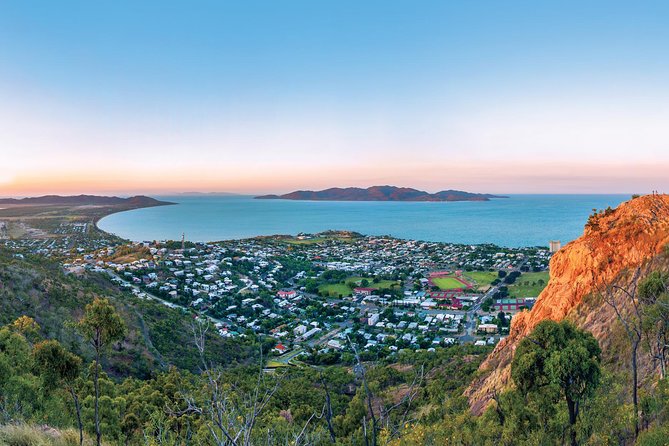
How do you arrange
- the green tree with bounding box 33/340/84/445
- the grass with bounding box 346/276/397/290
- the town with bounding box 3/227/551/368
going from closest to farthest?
the green tree with bounding box 33/340/84/445, the town with bounding box 3/227/551/368, the grass with bounding box 346/276/397/290

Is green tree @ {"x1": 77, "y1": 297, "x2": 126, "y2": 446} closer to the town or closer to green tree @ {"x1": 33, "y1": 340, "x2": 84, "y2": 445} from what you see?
green tree @ {"x1": 33, "y1": 340, "x2": 84, "y2": 445}

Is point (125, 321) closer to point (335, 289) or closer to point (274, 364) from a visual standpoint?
point (274, 364)

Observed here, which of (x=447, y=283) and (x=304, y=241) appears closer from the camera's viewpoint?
(x=447, y=283)

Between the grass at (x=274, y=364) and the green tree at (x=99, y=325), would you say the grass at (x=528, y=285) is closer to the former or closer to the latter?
the grass at (x=274, y=364)

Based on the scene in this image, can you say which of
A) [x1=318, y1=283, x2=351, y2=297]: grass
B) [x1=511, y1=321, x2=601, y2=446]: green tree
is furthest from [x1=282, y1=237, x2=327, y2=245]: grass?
[x1=511, y1=321, x2=601, y2=446]: green tree

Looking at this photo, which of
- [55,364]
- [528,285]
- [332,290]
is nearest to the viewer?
[55,364]

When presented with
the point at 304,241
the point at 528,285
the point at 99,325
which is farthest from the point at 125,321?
the point at 304,241
